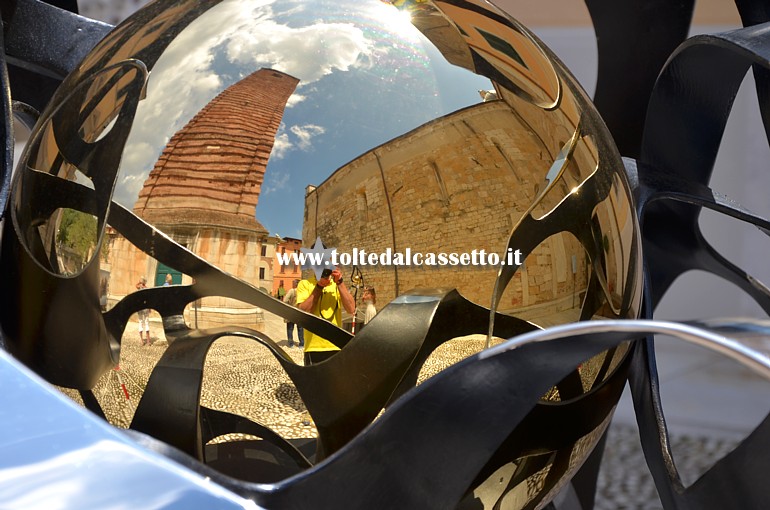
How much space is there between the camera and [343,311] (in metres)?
0.53

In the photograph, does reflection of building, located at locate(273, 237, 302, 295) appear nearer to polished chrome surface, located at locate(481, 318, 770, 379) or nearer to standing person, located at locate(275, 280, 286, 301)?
standing person, located at locate(275, 280, 286, 301)

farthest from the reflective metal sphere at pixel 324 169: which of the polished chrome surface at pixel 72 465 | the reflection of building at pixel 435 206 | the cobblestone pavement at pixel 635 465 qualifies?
the cobblestone pavement at pixel 635 465

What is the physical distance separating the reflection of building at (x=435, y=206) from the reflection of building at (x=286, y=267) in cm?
1

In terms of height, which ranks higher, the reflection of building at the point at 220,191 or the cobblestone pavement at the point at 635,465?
the reflection of building at the point at 220,191

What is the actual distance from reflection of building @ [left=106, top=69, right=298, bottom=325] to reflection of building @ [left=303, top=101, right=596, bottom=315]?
0.15 ft

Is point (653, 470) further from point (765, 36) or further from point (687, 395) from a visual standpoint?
point (687, 395)

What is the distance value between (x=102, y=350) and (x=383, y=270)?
24cm

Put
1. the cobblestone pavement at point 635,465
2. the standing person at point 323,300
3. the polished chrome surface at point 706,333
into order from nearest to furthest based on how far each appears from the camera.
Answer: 1. the polished chrome surface at point 706,333
2. the standing person at point 323,300
3. the cobblestone pavement at point 635,465

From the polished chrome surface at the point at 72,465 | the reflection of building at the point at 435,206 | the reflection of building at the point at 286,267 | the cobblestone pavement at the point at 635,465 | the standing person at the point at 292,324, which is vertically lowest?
the cobblestone pavement at the point at 635,465

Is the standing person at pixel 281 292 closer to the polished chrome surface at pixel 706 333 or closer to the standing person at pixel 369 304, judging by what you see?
the standing person at pixel 369 304

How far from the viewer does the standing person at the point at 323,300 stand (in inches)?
20.8

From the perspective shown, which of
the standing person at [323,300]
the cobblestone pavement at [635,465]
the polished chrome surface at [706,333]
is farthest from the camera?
the cobblestone pavement at [635,465]

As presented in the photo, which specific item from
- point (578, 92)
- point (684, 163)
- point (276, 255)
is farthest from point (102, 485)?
point (684, 163)

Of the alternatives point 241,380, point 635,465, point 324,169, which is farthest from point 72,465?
point 635,465
